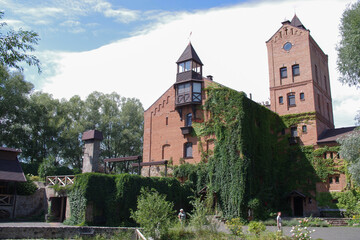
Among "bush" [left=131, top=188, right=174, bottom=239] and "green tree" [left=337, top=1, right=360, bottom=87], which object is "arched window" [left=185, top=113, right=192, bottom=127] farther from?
"bush" [left=131, top=188, right=174, bottom=239]

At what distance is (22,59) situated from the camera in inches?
431

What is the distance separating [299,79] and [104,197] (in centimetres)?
2272

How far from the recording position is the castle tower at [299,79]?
105 ft

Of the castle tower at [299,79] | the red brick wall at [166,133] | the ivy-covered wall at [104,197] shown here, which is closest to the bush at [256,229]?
the ivy-covered wall at [104,197]

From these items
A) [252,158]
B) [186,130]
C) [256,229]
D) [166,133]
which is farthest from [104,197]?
[252,158]

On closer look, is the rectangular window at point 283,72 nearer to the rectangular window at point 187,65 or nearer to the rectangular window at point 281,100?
the rectangular window at point 281,100

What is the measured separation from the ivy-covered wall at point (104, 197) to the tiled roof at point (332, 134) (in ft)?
58.2

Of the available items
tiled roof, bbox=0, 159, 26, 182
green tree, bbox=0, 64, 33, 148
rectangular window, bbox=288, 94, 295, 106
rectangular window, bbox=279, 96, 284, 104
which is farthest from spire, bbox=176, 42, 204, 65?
green tree, bbox=0, 64, 33, 148

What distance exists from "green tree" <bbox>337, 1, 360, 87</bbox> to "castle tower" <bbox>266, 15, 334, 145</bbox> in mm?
12884

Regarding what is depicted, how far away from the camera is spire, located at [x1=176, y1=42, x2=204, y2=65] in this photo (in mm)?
31453

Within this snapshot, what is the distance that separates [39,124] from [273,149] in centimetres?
2693

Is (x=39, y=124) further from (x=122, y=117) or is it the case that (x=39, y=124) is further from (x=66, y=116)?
(x=122, y=117)

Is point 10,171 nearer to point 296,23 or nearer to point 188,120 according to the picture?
point 188,120

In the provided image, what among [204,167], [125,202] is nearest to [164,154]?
[204,167]
